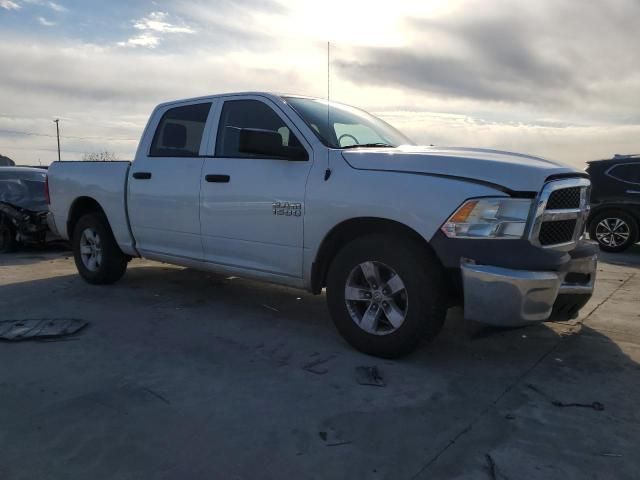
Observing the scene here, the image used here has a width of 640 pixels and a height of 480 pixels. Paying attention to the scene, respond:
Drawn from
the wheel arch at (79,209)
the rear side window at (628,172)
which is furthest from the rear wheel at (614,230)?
the wheel arch at (79,209)

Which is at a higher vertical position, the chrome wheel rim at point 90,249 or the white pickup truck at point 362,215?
the white pickup truck at point 362,215

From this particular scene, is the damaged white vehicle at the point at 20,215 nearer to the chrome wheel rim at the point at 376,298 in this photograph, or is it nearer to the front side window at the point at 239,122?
the front side window at the point at 239,122

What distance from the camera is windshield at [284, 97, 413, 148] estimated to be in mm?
4463

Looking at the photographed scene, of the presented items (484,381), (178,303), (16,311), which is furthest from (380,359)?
(16,311)

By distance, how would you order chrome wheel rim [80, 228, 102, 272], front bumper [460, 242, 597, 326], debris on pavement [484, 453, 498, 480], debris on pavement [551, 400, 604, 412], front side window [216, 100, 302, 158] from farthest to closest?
chrome wheel rim [80, 228, 102, 272] → front side window [216, 100, 302, 158] → front bumper [460, 242, 597, 326] → debris on pavement [551, 400, 604, 412] → debris on pavement [484, 453, 498, 480]

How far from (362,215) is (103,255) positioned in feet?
11.8

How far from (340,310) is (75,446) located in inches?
77.0

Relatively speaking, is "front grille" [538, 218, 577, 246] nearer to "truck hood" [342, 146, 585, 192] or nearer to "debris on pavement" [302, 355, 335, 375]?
"truck hood" [342, 146, 585, 192]

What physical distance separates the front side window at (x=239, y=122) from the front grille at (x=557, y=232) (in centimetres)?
219

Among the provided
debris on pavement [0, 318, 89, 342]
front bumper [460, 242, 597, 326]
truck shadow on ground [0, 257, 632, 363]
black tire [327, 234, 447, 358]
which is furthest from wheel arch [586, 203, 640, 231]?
debris on pavement [0, 318, 89, 342]

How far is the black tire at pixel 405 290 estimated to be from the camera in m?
3.64

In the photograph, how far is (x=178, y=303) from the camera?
5.61 meters

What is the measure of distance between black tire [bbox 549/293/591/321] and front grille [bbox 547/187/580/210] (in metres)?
0.61

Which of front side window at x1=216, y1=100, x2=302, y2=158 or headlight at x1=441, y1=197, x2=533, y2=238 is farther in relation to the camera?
front side window at x1=216, y1=100, x2=302, y2=158
